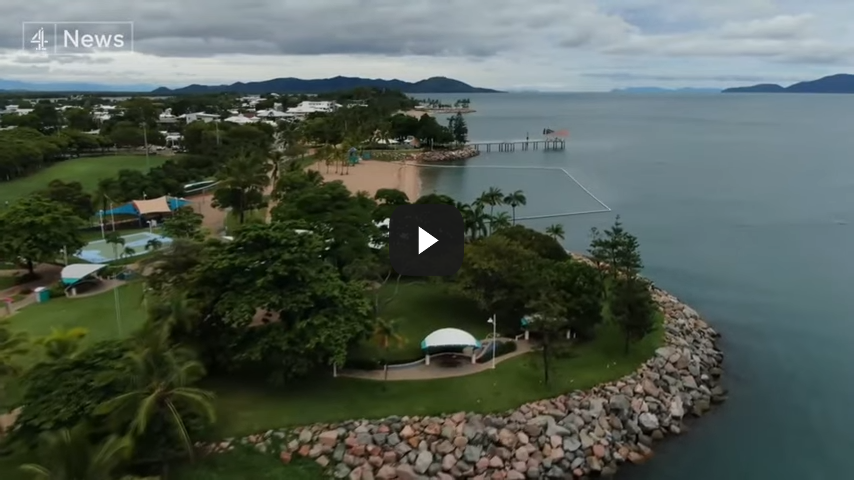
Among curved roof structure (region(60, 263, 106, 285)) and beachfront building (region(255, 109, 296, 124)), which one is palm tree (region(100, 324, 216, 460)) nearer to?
curved roof structure (region(60, 263, 106, 285))

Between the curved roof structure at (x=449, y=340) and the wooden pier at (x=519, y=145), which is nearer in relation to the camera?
the curved roof structure at (x=449, y=340)

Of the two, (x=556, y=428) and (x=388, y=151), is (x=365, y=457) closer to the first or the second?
(x=556, y=428)

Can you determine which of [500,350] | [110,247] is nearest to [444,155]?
[110,247]

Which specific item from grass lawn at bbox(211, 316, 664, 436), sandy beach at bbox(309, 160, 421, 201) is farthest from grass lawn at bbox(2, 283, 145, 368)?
sandy beach at bbox(309, 160, 421, 201)

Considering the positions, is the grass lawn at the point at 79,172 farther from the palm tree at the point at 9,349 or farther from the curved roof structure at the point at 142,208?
the palm tree at the point at 9,349

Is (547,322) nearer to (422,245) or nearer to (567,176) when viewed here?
(422,245)

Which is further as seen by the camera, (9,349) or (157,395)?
(9,349)

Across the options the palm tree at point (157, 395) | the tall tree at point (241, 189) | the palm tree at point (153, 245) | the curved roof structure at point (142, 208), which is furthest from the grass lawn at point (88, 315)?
the curved roof structure at point (142, 208)
